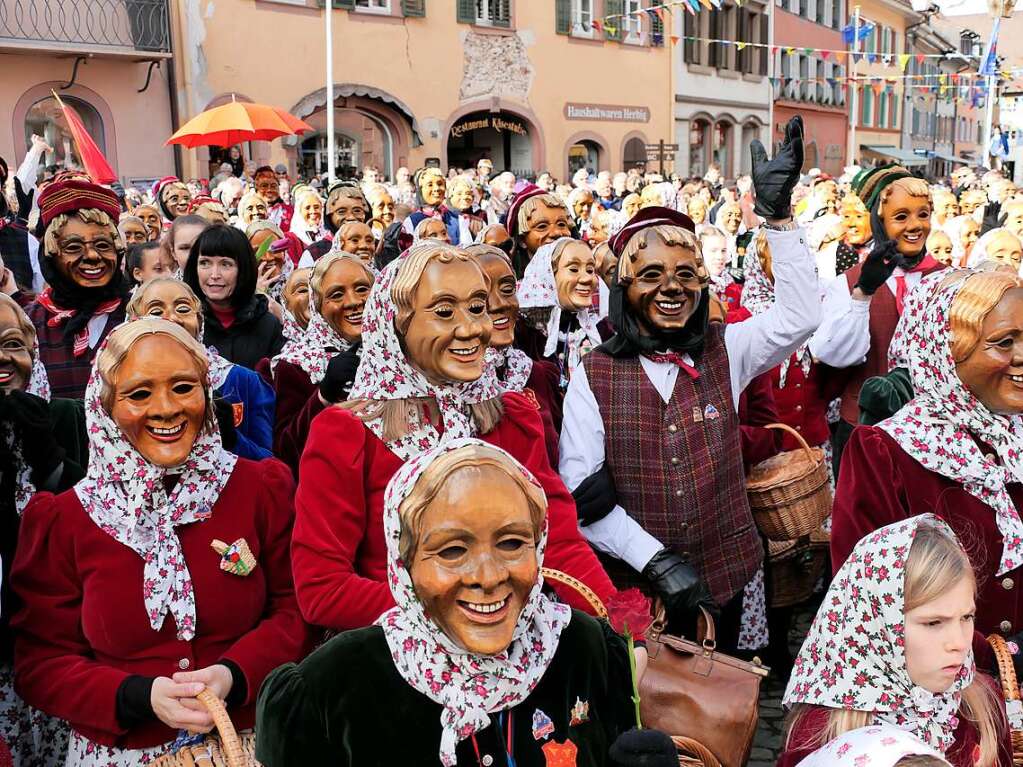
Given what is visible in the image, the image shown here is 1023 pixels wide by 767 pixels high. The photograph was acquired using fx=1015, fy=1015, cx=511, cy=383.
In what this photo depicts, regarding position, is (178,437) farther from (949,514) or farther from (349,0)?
(349,0)

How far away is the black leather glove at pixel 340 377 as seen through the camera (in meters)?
3.32

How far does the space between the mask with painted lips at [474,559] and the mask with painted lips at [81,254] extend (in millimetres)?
2834

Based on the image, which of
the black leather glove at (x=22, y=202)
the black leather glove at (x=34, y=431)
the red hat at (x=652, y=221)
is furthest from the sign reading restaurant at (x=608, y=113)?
the black leather glove at (x=34, y=431)

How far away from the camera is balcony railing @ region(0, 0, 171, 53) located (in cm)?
1589

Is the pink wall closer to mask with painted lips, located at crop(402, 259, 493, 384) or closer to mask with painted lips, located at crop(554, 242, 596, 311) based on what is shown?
mask with painted lips, located at crop(554, 242, 596, 311)

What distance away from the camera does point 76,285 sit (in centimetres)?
406

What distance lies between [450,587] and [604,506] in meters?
1.45

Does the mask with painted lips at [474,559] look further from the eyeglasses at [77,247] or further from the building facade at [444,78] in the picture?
the building facade at [444,78]

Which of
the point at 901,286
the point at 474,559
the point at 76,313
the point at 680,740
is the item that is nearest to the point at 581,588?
the point at 680,740

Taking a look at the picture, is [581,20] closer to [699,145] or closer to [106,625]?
[699,145]

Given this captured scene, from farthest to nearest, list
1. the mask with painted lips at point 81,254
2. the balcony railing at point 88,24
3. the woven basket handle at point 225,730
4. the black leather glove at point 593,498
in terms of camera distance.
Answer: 1. the balcony railing at point 88,24
2. the mask with painted lips at point 81,254
3. the black leather glove at point 593,498
4. the woven basket handle at point 225,730

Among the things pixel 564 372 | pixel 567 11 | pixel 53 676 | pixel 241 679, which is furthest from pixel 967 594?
pixel 567 11

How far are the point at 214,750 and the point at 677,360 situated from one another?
175 centimetres

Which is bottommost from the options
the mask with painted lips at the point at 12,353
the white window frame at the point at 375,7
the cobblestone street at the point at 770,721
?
the cobblestone street at the point at 770,721
